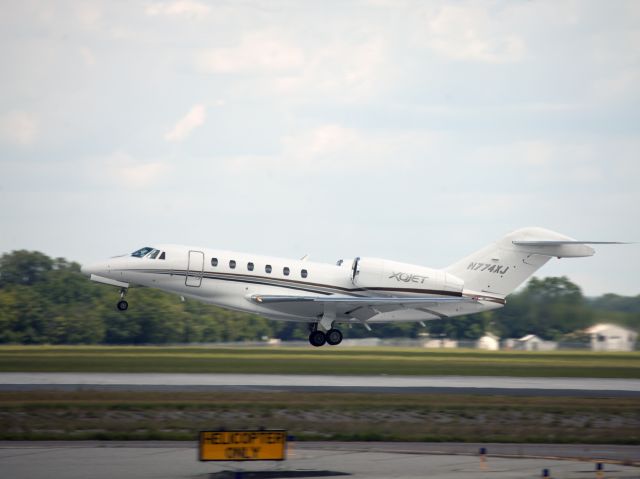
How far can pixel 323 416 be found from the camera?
23.8 metres

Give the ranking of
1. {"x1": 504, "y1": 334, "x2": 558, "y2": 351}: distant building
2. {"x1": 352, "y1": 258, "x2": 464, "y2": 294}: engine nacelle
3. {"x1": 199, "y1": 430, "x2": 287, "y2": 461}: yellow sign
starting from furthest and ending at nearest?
{"x1": 504, "y1": 334, "x2": 558, "y2": 351}: distant building → {"x1": 352, "y1": 258, "x2": 464, "y2": 294}: engine nacelle → {"x1": 199, "y1": 430, "x2": 287, "y2": 461}: yellow sign

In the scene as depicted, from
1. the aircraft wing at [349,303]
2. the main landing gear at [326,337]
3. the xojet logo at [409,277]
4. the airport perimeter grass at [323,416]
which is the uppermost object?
the xojet logo at [409,277]

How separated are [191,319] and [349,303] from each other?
3272cm

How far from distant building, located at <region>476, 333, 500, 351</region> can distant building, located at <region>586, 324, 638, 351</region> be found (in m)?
8.03

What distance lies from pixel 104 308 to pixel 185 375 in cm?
3317

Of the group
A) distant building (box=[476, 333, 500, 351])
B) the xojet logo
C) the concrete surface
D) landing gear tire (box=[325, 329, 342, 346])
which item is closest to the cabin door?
landing gear tire (box=[325, 329, 342, 346])

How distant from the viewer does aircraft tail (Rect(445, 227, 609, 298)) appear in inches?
1601

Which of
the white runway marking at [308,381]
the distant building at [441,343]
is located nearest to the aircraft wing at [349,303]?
the white runway marking at [308,381]

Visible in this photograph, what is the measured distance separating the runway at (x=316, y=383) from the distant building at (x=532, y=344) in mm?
24028

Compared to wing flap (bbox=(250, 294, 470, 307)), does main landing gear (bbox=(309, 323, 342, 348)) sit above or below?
below

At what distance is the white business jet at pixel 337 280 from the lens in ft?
125

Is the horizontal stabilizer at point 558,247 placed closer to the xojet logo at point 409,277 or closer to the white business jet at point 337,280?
the white business jet at point 337,280

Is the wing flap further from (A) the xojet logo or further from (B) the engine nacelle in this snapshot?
(A) the xojet logo

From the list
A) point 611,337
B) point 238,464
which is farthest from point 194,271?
point 611,337
